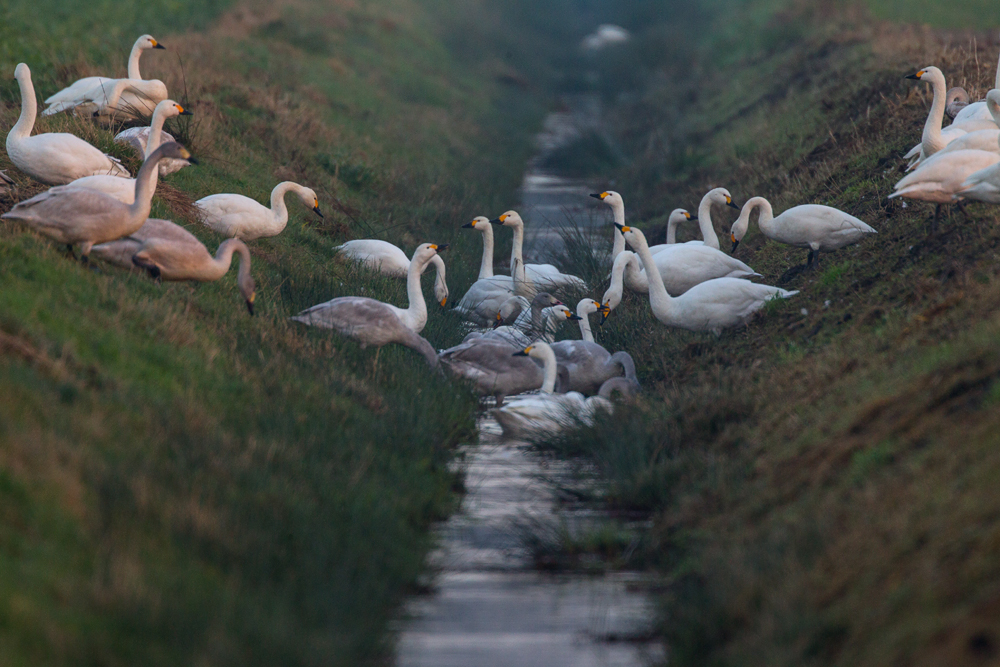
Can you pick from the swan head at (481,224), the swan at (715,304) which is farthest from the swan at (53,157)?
the swan at (715,304)

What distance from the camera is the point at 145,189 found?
7773mm

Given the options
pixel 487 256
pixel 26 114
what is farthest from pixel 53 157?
pixel 487 256

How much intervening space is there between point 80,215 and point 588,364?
4.29 m

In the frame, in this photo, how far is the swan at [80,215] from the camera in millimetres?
7484

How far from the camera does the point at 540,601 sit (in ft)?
18.9

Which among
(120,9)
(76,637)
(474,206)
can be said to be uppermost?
(120,9)

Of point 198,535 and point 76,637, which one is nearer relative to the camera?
point 76,637

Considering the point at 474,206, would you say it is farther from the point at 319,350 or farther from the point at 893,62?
the point at 319,350

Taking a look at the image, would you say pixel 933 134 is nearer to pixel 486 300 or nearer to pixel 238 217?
pixel 486 300

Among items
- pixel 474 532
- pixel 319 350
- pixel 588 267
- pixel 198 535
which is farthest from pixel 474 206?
pixel 198 535

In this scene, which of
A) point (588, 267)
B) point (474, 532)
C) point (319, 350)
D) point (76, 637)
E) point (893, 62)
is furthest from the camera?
point (893, 62)

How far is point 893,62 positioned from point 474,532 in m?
13.0

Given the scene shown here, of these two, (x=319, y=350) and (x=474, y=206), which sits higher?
(x=474, y=206)

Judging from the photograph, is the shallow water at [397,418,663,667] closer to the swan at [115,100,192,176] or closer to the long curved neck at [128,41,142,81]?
the swan at [115,100,192,176]
